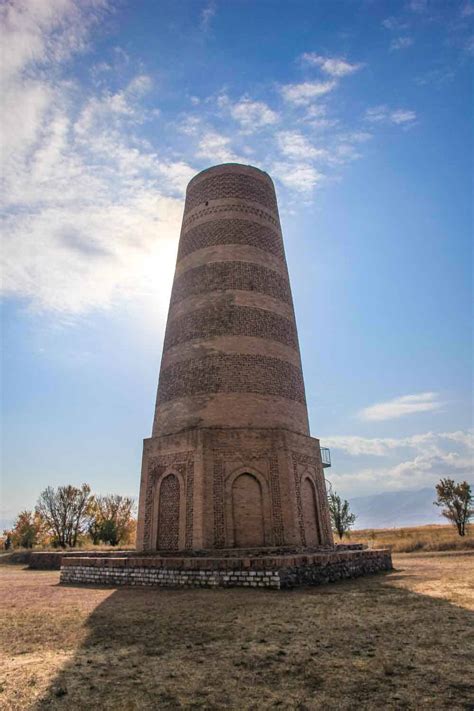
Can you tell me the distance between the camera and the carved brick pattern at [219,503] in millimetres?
12125

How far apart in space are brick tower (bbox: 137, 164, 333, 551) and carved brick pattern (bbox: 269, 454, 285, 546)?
29mm

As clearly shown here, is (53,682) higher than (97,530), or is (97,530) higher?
(97,530)

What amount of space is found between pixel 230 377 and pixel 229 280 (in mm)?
3656

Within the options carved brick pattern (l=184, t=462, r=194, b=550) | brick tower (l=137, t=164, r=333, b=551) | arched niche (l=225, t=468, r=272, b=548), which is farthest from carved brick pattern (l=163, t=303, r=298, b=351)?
arched niche (l=225, t=468, r=272, b=548)

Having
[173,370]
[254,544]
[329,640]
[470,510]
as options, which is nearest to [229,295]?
[173,370]

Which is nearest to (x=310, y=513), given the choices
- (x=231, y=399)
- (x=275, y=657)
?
(x=231, y=399)

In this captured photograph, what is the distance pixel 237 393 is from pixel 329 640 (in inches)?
357

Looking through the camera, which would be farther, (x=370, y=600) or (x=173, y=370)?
(x=173, y=370)

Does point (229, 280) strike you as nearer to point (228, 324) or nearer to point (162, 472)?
point (228, 324)

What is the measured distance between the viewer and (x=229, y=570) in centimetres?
986

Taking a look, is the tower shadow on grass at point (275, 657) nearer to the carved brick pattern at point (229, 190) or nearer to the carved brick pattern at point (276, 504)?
the carved brick pattern at point (276, 504)

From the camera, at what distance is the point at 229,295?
1551 centimetres

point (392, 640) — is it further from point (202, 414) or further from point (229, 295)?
point (229, 295)

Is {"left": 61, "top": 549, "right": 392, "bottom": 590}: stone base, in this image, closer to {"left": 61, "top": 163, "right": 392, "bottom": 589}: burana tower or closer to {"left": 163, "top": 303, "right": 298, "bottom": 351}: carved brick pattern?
{"left": 61, "top": 163, "right": 392, "bottom": 589}: burana tower
